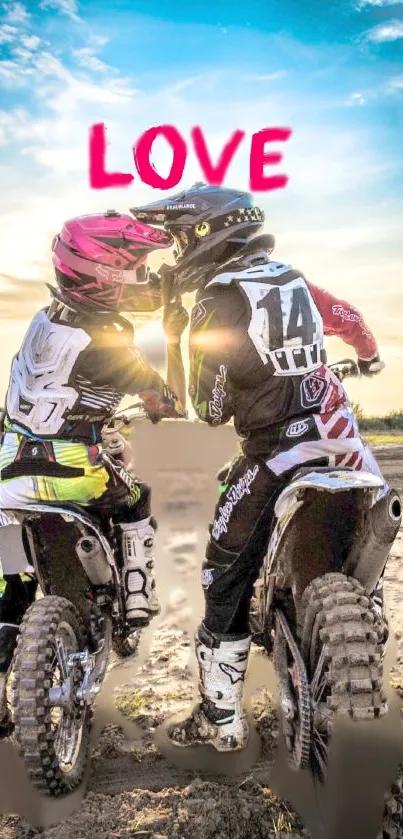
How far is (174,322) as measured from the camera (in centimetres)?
402

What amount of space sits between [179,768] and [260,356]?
2.22 metres

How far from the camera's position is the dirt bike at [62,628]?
3.44m

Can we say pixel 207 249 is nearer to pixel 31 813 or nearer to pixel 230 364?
pixel 230 364

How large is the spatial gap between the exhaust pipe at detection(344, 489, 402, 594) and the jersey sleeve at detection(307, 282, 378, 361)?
58.4 inches

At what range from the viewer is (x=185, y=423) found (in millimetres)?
4297

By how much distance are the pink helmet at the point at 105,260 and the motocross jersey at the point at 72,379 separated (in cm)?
20

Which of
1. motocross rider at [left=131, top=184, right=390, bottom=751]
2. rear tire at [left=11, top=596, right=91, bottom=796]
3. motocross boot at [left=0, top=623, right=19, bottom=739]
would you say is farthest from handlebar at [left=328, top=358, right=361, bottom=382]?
motocross boot at [left=0, top=623, right=19, bottom=739]

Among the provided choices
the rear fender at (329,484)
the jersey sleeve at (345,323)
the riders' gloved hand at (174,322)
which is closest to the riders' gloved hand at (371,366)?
the jersey sleeve at (345,323)

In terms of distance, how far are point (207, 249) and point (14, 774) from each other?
9.33 ft

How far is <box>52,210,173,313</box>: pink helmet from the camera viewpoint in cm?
413

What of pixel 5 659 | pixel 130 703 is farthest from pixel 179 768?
pixel 5 659

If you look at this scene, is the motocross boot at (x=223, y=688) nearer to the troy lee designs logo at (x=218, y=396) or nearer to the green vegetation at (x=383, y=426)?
the troy lee designs logo at (x=218, y=396)

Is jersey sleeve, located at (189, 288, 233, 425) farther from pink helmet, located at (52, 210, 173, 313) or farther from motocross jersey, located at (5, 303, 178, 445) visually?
pink helmet, located at (52, 210, 173, 313)

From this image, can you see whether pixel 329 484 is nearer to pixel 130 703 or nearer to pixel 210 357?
pixel 210 357
